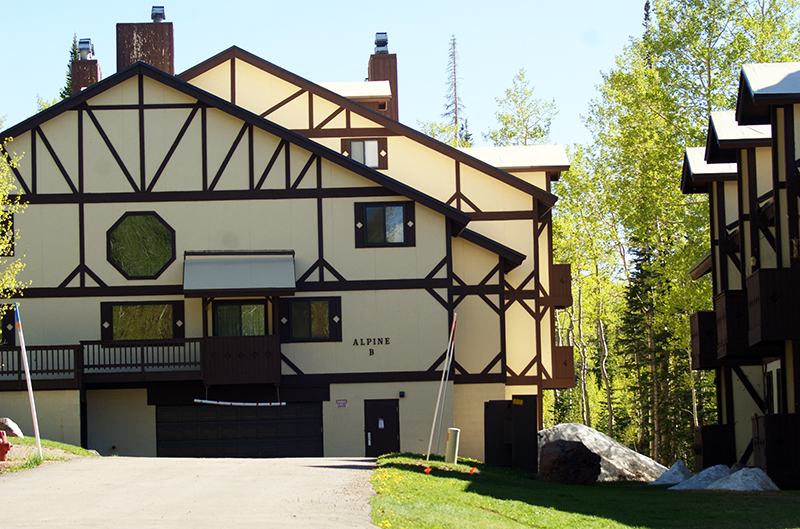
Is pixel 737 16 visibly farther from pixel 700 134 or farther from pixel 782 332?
pixel 782 332

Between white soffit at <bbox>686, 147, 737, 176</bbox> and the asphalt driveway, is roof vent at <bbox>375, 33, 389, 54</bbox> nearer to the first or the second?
white soffit at <bbox>686, 147, 737, 176</bbox>

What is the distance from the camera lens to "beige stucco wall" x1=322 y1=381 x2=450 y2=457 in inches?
1174

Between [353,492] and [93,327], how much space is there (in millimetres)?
16409

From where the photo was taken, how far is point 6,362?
2858cm

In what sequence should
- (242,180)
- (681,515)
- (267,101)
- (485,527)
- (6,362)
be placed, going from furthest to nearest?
(267,101)
(242,180)
(6,362)
(681,515)
(485,527)

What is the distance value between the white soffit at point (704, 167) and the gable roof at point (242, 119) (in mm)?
6880

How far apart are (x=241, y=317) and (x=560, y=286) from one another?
12.2 m

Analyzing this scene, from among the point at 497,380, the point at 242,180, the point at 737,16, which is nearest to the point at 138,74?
the point at 242,180

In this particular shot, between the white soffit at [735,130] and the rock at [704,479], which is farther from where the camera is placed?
the white soffit at [735,130]

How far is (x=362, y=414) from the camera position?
30.0 metres

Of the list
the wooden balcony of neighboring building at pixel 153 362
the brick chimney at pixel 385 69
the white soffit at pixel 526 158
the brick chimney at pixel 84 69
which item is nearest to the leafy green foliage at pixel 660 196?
the white soffit at pixel 526 158

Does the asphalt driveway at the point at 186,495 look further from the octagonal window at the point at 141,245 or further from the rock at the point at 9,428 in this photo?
the octagonal window at the point at 141,245

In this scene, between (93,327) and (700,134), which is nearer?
(93,327)

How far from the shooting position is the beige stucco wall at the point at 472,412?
31.0 m
